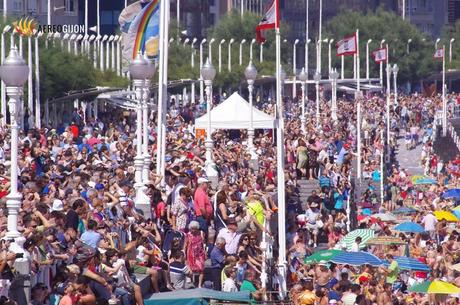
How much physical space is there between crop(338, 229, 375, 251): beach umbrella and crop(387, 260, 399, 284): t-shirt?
4.54 feet

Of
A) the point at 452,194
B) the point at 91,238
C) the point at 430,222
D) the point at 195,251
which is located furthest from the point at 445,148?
the point at 91,238

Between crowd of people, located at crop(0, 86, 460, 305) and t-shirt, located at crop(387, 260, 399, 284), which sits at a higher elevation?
crowd of people, located at crop(0, 86, 460, 305)

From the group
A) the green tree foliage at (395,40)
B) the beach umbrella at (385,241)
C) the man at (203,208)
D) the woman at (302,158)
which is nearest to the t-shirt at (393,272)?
the beach umbrella at (385,241)

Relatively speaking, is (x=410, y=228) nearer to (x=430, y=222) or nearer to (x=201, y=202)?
(x=430, y=222)

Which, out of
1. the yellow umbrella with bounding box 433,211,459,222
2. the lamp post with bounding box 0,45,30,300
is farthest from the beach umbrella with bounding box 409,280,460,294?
the yellow umbrella with bounding box 433,211,459,222

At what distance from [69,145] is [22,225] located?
53.0 ft

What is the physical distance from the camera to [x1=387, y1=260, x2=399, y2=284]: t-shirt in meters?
33.0

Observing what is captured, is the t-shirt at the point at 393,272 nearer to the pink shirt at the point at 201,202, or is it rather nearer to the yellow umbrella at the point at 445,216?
the pink shirt at the point at 201,202

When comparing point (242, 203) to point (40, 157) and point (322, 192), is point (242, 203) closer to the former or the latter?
point (40, 157)

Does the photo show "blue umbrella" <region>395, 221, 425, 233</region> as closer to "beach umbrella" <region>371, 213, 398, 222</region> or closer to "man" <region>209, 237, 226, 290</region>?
"beach umbrella" <region>371, 213, 398, 222</region>

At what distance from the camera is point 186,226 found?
27219 mm

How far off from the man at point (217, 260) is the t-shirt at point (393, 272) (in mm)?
6998

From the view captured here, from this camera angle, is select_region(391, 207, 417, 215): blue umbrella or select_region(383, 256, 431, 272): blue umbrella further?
select_region(391, 207, 417, 215): blue umbrella

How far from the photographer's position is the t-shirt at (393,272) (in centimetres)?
3297
